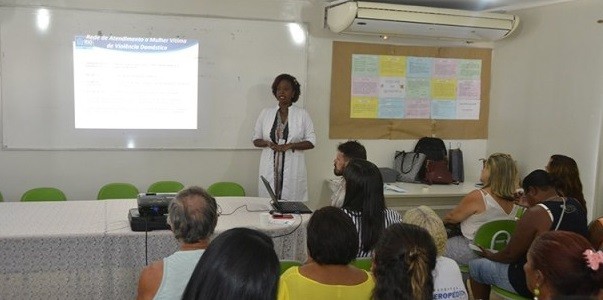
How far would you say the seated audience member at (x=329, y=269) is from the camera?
6.60 feet

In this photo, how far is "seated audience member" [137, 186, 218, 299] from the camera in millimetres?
2059

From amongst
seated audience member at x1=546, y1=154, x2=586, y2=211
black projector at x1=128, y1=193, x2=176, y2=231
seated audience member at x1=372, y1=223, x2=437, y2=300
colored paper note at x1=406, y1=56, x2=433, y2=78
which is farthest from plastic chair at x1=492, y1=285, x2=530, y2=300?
colored paper note at x1=406, y1=56, x2=433, y2=78

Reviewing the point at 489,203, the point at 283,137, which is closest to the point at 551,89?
the point at 489,203

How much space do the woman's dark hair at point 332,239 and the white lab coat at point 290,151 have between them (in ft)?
8.60

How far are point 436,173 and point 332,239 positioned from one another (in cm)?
361

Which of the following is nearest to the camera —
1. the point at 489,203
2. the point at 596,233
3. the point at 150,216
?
the point at 150,216

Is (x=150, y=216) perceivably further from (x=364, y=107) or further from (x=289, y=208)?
(x=364, y=107)

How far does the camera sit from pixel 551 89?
16.7 ft

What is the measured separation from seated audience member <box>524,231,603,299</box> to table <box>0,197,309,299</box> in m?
1.82

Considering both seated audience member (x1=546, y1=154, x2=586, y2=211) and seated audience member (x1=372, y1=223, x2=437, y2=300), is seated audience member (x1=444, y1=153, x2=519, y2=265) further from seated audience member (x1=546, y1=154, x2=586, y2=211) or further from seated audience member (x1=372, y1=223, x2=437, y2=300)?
seated audience member (x1=372, y1=223, x2=437, y2=300)

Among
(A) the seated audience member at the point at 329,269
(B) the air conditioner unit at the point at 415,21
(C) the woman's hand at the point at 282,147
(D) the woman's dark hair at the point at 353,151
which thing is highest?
(B) the air conditioner unit at the point at 415,21

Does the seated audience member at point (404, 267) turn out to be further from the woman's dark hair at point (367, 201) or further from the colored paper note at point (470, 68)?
the colored paper note at point (470, 68)

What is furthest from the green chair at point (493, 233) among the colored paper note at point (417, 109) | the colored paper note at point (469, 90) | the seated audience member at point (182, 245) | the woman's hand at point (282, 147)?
the colored paper note at point (469, 90)

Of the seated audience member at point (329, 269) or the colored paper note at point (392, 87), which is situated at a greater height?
the colored paper note at point (392, 87)
